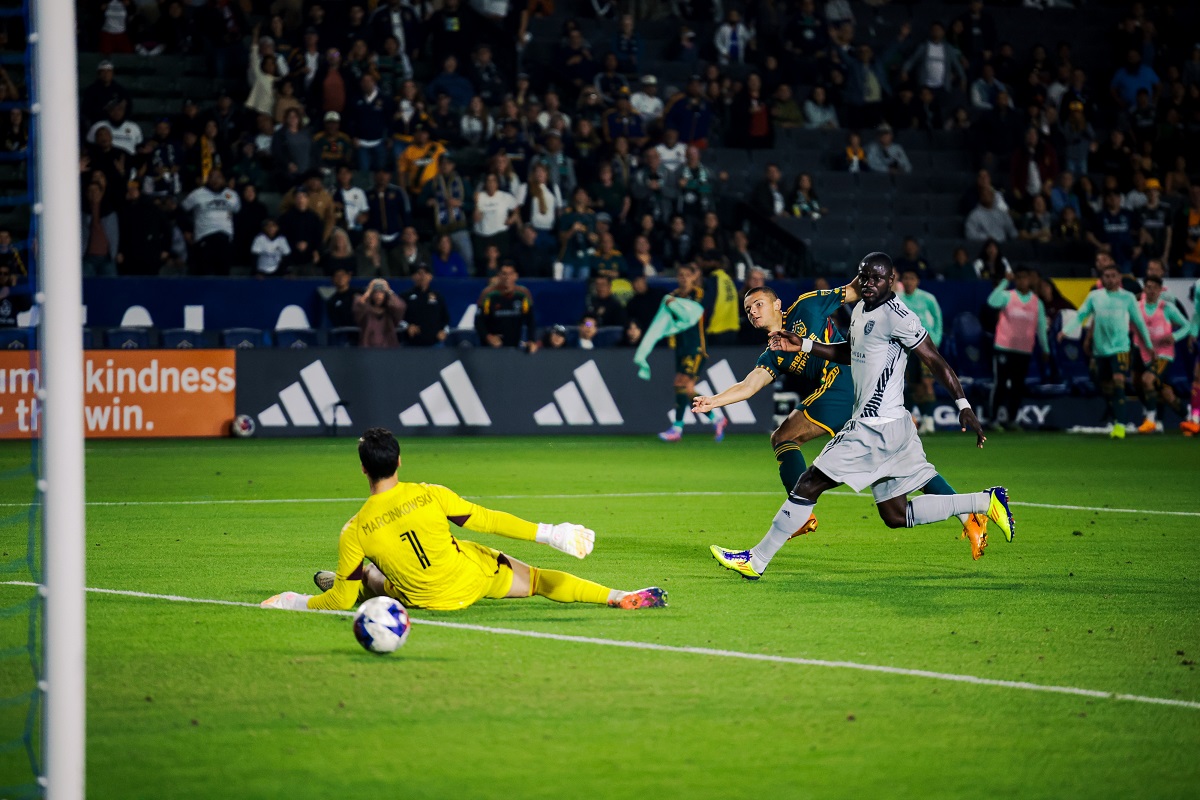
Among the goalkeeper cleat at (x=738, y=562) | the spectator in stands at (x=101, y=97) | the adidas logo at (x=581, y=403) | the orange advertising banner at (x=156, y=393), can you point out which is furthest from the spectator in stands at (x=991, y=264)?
the goalkeeper cleat at (x=738, y=562)

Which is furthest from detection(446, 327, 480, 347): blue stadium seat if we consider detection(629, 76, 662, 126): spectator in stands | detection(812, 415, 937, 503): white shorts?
detection(812, 415, 937, 503): white shorts

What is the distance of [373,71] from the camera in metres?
24.1

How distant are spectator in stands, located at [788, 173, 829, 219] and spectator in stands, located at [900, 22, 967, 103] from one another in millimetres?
4039

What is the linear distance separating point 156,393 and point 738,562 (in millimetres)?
13259

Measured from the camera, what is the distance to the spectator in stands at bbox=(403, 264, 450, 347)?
856 inches

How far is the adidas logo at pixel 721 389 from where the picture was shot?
22297mm

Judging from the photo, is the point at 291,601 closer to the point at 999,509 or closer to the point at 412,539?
the point at 412,539

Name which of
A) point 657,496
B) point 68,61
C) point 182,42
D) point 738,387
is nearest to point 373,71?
point 182,42

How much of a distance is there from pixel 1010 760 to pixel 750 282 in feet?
55.5

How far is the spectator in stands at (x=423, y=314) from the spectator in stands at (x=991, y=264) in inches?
356

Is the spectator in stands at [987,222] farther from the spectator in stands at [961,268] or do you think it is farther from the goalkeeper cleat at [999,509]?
the goalkeeper cleat at [999,509]

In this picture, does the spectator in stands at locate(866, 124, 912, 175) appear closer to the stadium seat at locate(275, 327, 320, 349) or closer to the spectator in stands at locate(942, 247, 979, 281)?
the spectator in stands at locate(942, 247, 979, 281)

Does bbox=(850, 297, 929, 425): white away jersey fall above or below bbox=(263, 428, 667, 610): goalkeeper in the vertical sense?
above

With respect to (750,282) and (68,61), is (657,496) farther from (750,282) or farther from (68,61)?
(68,61)
